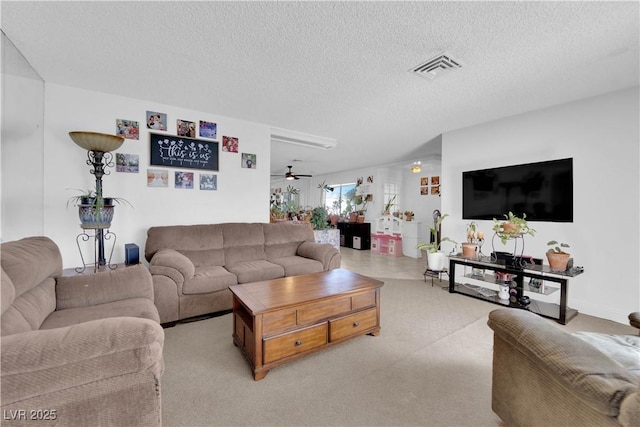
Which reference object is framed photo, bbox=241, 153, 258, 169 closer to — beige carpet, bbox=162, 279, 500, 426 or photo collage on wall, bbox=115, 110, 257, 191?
photo collage on wall, bbox=115, 110, 257, 191

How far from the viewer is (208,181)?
3.60 m

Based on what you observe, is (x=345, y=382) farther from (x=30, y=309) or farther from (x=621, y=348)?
(x=30, y=309)

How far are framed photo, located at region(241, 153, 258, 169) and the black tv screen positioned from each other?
3.16 m

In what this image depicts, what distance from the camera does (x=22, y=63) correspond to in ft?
7.29

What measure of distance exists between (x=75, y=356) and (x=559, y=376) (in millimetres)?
1711

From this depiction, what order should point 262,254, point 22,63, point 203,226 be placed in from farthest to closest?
point 262,254
point 203,226
point 22,63

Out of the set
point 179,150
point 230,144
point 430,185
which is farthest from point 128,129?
point 430,185

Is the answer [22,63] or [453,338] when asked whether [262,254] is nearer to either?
[453,338]

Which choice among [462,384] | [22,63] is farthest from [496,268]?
[22,63]

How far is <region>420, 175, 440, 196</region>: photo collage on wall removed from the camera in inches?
265

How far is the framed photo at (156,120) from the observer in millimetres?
3168

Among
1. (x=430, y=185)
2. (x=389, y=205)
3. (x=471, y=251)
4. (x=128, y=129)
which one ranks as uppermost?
(x=128, y=129)

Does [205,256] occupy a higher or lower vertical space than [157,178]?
lower

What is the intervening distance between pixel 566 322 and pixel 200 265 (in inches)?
154
